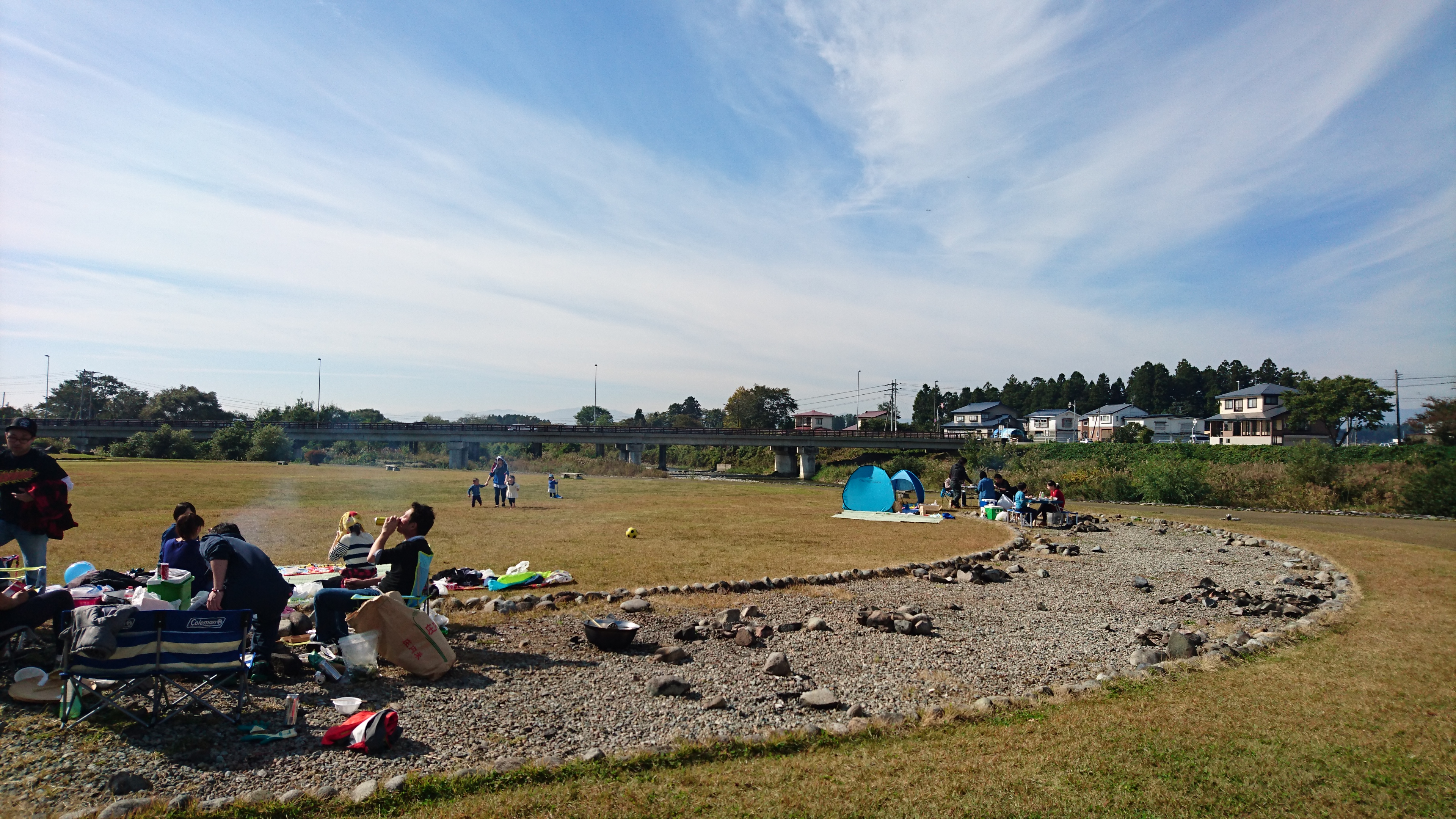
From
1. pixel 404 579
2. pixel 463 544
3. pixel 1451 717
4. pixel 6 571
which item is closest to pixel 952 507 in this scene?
pixel 463 544

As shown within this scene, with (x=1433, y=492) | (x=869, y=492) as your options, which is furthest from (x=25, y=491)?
(x=1433, y=492)

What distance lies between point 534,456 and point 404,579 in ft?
260

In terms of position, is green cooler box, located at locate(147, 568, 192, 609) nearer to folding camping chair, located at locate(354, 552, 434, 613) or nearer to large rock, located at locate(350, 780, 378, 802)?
folding camping chair, located at locate(354, 552, 434, 613)

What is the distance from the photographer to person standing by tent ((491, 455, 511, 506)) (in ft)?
89.2

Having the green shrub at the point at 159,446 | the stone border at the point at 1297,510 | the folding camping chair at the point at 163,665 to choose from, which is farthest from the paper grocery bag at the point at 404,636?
the green shrub at the point at 159,446

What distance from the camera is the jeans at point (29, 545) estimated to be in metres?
8.67

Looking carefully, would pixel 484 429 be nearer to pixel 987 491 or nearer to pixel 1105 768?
pixel 987 491

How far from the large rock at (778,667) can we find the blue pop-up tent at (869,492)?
19.0 metres

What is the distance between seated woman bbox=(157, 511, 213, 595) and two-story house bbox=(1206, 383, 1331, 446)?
99.5 meters

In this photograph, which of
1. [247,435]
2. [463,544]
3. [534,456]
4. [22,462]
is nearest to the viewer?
[22,462]

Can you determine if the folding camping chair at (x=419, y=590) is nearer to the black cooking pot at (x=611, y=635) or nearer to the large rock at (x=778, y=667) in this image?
the black cooking pot at (x=611, y=635)

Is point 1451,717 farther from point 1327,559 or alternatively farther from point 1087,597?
point 1327,559

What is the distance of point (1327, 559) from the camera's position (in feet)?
57.0

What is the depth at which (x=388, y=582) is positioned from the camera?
28.7 ft
